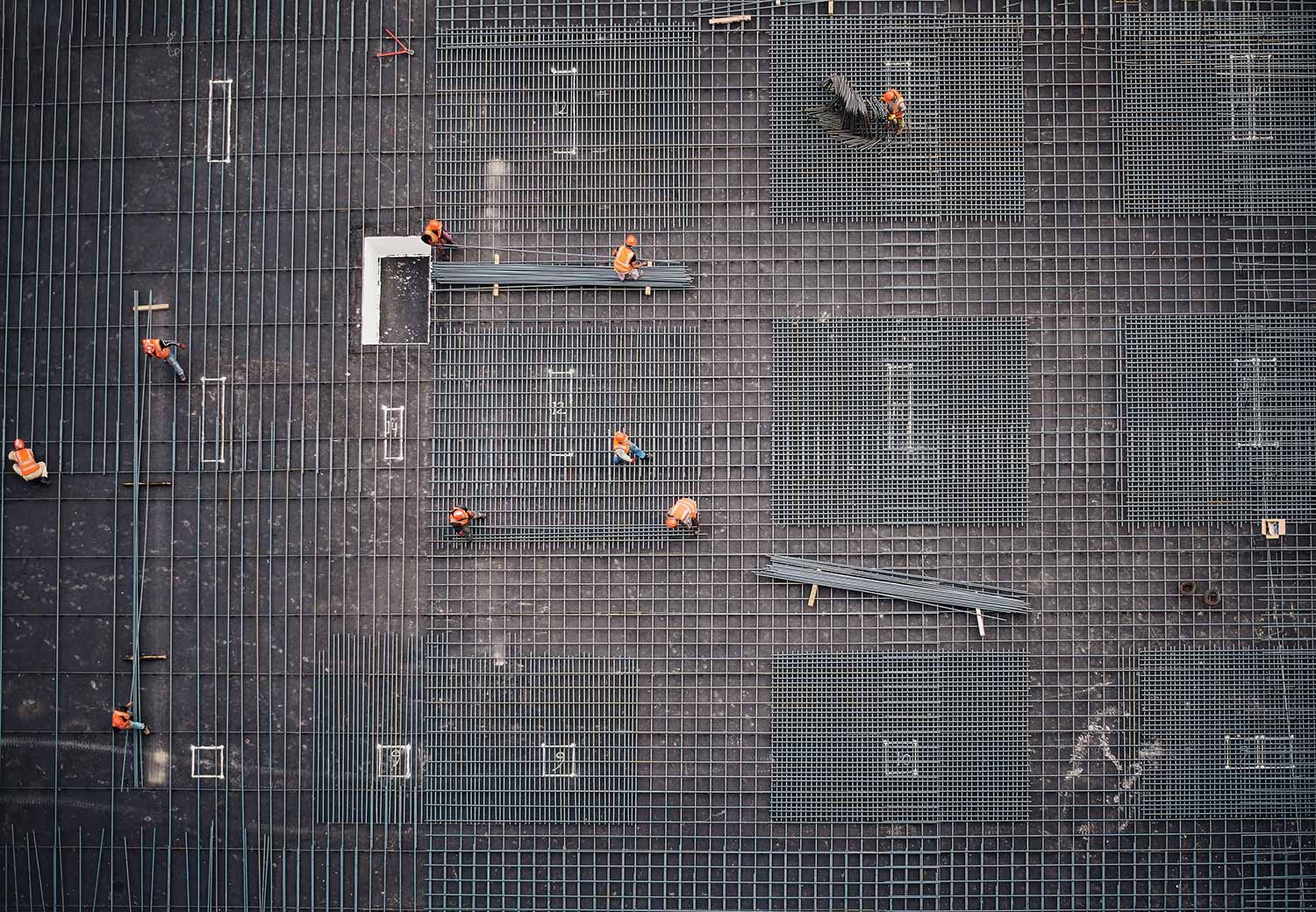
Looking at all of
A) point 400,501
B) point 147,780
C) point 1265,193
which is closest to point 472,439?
point 400,501

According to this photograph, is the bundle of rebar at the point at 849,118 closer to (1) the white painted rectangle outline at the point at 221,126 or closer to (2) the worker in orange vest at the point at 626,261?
(2) the worker in orange vest at the point at 626,261

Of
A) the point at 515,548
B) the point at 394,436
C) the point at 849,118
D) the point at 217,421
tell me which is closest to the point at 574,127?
the point at 849,118

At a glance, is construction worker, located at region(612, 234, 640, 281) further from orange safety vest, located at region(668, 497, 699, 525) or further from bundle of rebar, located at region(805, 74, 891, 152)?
orange safety vest, located at region(668, 497, 699, 525)

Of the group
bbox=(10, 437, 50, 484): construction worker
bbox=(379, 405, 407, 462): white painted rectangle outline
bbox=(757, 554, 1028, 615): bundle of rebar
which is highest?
bbox=(379, 405, 407, 462): white painted rectangle outline

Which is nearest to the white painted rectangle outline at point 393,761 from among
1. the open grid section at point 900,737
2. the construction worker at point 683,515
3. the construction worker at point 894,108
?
the construction worker at point 683,515

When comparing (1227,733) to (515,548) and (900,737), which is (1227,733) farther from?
(515,548)

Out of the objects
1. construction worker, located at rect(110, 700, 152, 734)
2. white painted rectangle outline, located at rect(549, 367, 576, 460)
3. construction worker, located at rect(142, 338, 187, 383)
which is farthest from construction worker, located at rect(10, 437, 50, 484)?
white painted rectangle outline, located at rect(549, 367, 576, 460)

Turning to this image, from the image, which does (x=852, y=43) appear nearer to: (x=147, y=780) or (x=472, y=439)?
(x=472, y=439)
